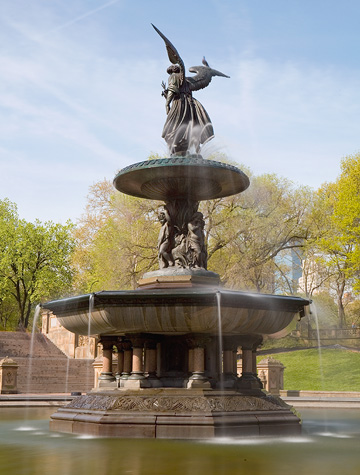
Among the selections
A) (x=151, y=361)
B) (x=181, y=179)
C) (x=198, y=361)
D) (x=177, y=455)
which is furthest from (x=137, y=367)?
(x=181, y=179)

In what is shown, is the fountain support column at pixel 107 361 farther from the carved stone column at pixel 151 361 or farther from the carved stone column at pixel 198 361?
the carved stone column at pixel 198 361

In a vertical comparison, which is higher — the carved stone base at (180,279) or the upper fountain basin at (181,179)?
the upper fountain basin at (181,179)

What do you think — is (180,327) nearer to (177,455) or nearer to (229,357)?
(229,357)

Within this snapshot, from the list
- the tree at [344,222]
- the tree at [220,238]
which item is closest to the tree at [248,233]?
the tree at [220,238]

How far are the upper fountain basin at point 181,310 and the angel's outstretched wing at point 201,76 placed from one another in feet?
15.2

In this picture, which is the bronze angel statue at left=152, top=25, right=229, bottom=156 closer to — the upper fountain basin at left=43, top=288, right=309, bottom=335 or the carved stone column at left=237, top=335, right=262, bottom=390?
the upper fountain basin at left=43, top=288, right=309, bottom=335

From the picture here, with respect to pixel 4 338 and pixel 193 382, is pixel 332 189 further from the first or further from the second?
pixel 193 382

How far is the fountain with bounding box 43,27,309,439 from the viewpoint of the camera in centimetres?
902

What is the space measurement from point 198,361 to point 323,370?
830 inches

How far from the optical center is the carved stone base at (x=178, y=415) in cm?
872

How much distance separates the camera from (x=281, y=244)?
3541cm

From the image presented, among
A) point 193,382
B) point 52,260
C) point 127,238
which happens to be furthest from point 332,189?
point 193,382

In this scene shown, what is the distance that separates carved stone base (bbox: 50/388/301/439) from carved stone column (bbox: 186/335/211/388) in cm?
17

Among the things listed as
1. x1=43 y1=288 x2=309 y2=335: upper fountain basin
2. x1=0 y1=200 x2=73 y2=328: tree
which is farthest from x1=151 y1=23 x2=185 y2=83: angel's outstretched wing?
x1=0 y1=200 x2=73 y2=328: tree
